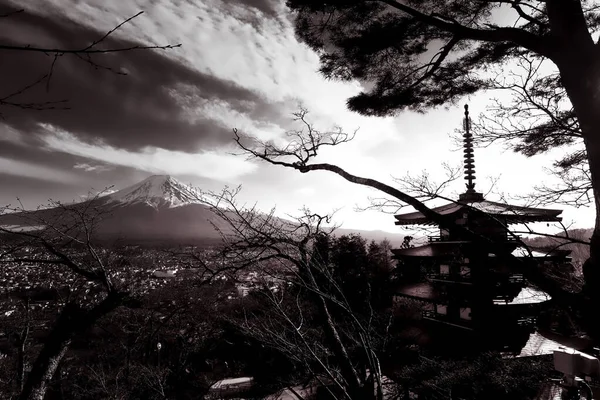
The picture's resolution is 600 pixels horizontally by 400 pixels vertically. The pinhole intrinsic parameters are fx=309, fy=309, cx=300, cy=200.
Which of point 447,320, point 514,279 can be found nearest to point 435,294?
point 447,320

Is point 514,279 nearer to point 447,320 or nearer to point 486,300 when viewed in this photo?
point 486,300

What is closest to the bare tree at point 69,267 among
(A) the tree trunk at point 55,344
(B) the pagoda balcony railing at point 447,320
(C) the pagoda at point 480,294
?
(A) the tree trunk at point 55,344

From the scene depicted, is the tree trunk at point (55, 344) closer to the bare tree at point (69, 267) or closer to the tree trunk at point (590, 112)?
the bare tree at point (69, 267)

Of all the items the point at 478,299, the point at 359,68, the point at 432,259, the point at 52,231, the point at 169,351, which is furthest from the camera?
the point at 169,351

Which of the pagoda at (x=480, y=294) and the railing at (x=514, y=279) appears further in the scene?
the railing at (x=514, y=279)

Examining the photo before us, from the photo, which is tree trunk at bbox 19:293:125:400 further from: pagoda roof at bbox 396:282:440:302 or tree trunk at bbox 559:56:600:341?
pagoda roof at bbox 396:282:440:302

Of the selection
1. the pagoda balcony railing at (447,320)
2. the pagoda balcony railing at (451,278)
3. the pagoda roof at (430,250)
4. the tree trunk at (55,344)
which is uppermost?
the pagoda roof at (430,250)

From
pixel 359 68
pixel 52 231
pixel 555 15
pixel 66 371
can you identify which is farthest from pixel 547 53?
pixel 66 371

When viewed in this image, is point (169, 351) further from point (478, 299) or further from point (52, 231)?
point (478, 299)
